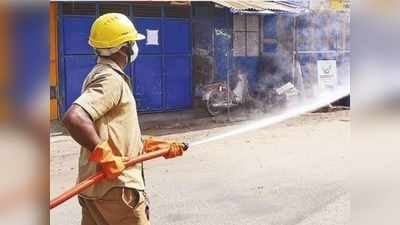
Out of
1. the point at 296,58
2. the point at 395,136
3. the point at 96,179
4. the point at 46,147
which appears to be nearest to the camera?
the point at 46,147

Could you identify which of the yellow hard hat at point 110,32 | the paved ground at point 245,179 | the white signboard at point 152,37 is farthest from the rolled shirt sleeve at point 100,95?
the white signboard at point 152,37

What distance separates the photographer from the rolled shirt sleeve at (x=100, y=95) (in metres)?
2.15

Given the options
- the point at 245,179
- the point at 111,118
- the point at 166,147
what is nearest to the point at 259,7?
the point at 245,179

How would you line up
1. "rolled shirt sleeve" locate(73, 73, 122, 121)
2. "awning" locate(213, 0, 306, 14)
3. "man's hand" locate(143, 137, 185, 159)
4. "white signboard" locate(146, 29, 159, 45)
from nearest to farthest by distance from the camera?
"rolled shirt sleeve" locate(73, 73, 122, 121) < "man's hand" locate(143, 137, 185, 159) < "white signboard" locate(146, 29, 159, 45) < "awning" locate(213, 0, 306, 14)

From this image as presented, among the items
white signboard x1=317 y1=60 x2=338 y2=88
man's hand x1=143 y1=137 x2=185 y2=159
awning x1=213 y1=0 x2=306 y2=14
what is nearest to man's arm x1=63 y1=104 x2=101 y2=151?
man's hand x1=143 y1=137 x2=185 y2=159

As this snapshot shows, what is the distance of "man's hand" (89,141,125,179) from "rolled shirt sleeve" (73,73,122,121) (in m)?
0.15

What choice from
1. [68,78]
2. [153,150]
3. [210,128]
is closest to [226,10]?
[210,128]

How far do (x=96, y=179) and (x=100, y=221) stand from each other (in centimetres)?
33

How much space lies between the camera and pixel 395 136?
1106 mm

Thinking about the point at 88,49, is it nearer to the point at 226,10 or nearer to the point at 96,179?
the point at 226,10

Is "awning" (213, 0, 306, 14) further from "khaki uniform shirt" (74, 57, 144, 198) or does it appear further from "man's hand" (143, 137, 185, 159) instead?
"khaki uniform shirt" (74, 57, 144, 198)

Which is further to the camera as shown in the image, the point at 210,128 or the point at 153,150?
the point at 210,128

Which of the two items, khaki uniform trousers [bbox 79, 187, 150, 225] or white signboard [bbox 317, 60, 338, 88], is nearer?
khaki uniform trousers [bbox 79, 187, 150, 225]

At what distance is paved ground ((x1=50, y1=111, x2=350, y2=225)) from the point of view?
421 centimetres
